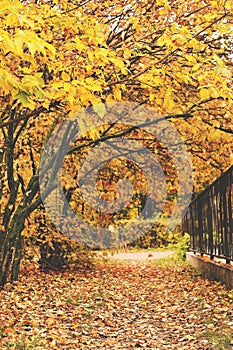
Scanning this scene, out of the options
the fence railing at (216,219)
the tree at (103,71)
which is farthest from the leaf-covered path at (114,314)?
the tree at (103,71)

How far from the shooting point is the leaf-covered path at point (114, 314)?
700cm

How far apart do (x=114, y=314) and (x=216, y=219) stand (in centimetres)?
339

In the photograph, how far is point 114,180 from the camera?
15.6 m

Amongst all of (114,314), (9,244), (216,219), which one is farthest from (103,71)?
(9,244)

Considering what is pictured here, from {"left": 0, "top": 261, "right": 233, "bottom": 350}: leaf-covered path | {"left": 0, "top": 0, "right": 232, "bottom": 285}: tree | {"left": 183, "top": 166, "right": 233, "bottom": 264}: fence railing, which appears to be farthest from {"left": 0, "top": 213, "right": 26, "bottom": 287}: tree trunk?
{"left": 183, "top": 166, "right": 233, "bottom": 264}: fence railing

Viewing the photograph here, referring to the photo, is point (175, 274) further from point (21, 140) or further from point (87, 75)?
point (87, 75)

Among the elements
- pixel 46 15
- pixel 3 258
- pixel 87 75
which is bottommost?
pixel 3 258

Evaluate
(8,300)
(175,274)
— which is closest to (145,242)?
(175,274)

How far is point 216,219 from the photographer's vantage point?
11695mm

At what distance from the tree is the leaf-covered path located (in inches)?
63.4

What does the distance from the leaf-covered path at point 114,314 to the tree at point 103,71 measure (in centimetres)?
161

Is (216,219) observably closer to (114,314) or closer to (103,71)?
(114,314)

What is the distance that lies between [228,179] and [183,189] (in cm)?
886

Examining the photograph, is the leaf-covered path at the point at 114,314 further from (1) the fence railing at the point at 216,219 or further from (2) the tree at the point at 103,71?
(2) the tree at the point at 103,71
